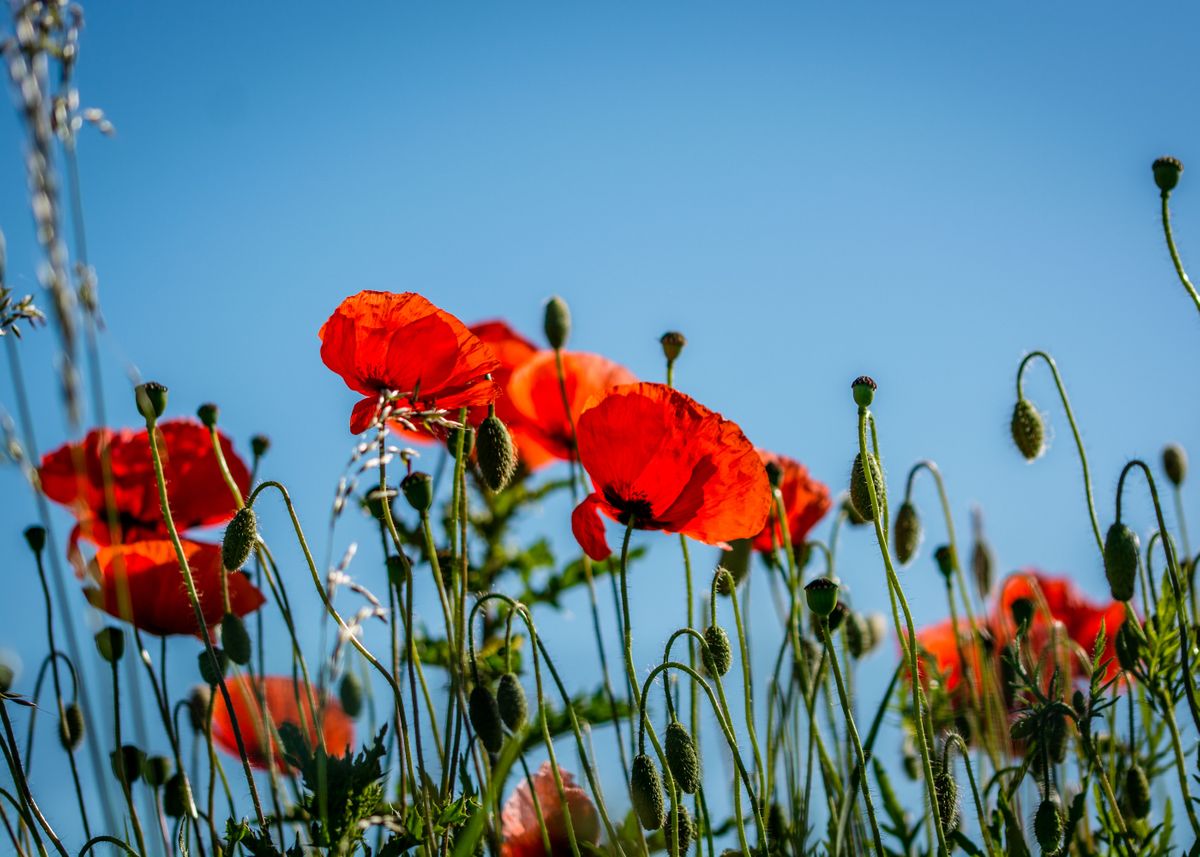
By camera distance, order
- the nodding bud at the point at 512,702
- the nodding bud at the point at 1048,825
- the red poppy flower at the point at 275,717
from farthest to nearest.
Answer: the red poppy flower at the point at 275,717 < the nodding bud at the point at 512,702 < the nodding bud at the point at 1048,825

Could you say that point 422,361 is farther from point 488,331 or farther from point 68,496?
point 488,331

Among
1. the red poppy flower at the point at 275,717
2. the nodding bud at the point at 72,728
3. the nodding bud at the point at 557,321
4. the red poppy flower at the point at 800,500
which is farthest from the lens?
the red poppy flower at the point at 800,500

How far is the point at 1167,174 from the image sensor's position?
1.78 m

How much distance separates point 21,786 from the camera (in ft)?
5.04

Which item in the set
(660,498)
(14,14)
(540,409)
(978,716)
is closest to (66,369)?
(14,14)

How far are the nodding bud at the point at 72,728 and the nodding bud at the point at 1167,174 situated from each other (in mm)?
1624

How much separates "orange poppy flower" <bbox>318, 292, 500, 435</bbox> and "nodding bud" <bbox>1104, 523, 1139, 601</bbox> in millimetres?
803

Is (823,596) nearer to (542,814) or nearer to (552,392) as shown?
(542,814)

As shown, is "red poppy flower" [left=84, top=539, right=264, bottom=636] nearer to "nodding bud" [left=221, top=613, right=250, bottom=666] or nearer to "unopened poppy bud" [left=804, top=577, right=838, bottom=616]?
"nodding bud" [left=221, top=613, right=250, bottom=666]

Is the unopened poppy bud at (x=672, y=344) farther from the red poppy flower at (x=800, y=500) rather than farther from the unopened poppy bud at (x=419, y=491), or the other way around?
the unopened poppy bud at (x=419, y=491)

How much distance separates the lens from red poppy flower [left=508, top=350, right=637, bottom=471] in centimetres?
236

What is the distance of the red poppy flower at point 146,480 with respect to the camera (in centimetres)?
213

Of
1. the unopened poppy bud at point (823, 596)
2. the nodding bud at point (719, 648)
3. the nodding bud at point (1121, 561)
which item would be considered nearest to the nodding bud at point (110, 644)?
the nodding bud at point (719, 648)

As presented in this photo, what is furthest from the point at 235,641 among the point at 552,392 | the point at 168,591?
the point at 552,392
